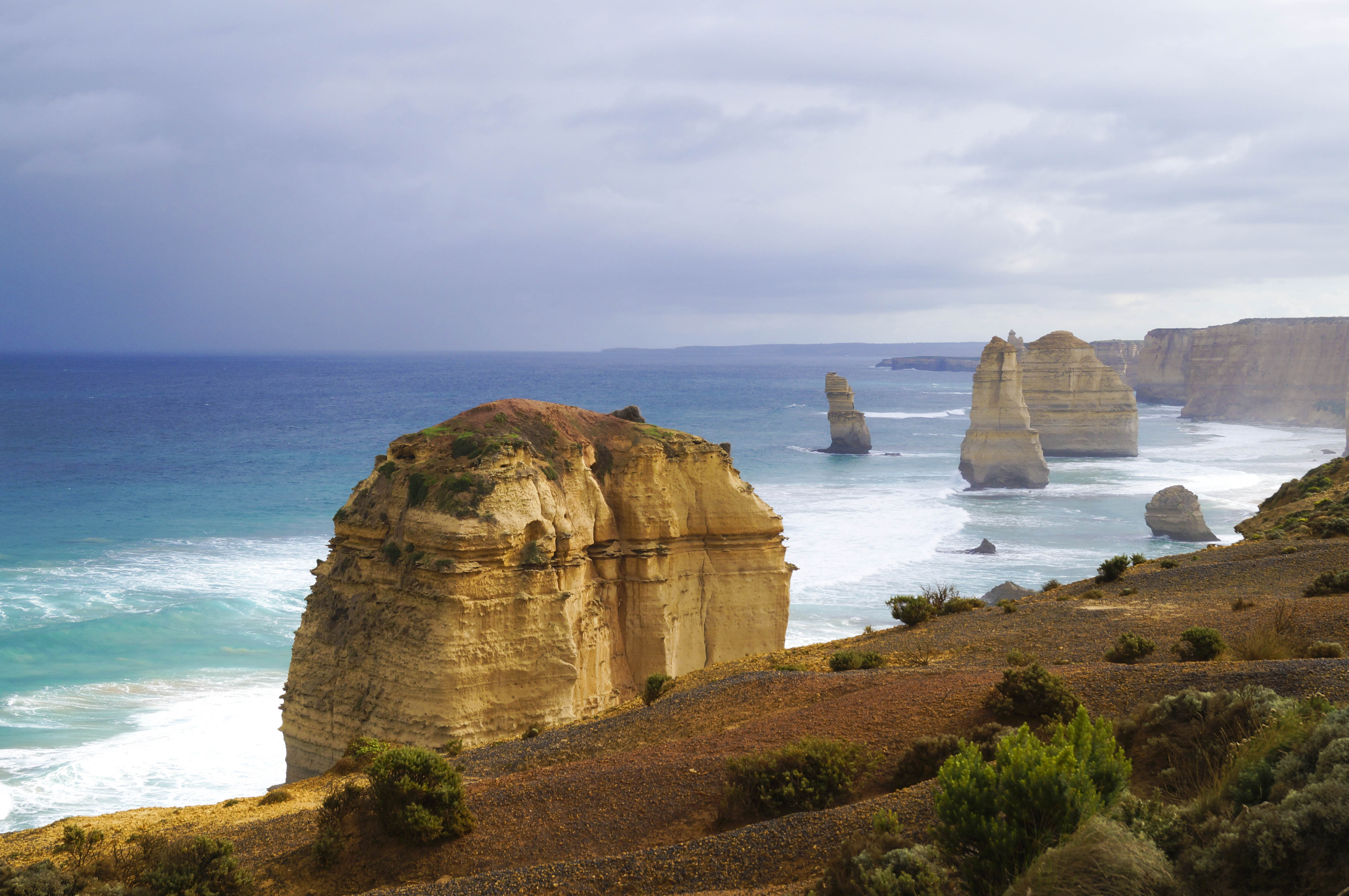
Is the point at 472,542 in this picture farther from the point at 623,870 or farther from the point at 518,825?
the point at 623,870

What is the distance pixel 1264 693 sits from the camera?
946 cm

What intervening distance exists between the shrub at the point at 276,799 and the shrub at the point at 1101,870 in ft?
37.3

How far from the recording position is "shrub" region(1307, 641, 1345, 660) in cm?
1257

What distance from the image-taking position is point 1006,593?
33969mm

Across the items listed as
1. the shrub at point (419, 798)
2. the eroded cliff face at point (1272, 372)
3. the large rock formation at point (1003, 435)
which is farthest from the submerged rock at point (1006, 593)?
the eroded cliff face at point (1272, 372)

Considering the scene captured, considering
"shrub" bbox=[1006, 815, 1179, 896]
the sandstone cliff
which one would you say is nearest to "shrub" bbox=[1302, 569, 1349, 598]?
"shrub" bbox=[1006, 815, 1179, 896]

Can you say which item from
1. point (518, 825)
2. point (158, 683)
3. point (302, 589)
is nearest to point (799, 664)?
point (518, 825)

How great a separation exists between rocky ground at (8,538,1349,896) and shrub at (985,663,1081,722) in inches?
13.4

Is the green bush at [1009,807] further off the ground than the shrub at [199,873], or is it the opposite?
the green bush at [1009,807]

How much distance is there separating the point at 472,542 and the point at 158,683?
710 inches

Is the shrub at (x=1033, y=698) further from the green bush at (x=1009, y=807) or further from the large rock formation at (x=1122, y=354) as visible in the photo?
the large rock formation at (x=1122, y=354)

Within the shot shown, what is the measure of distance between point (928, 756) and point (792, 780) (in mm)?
1510

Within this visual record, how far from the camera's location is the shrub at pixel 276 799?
1358 centimetres

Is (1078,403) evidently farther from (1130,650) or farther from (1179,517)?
(1130,650)
